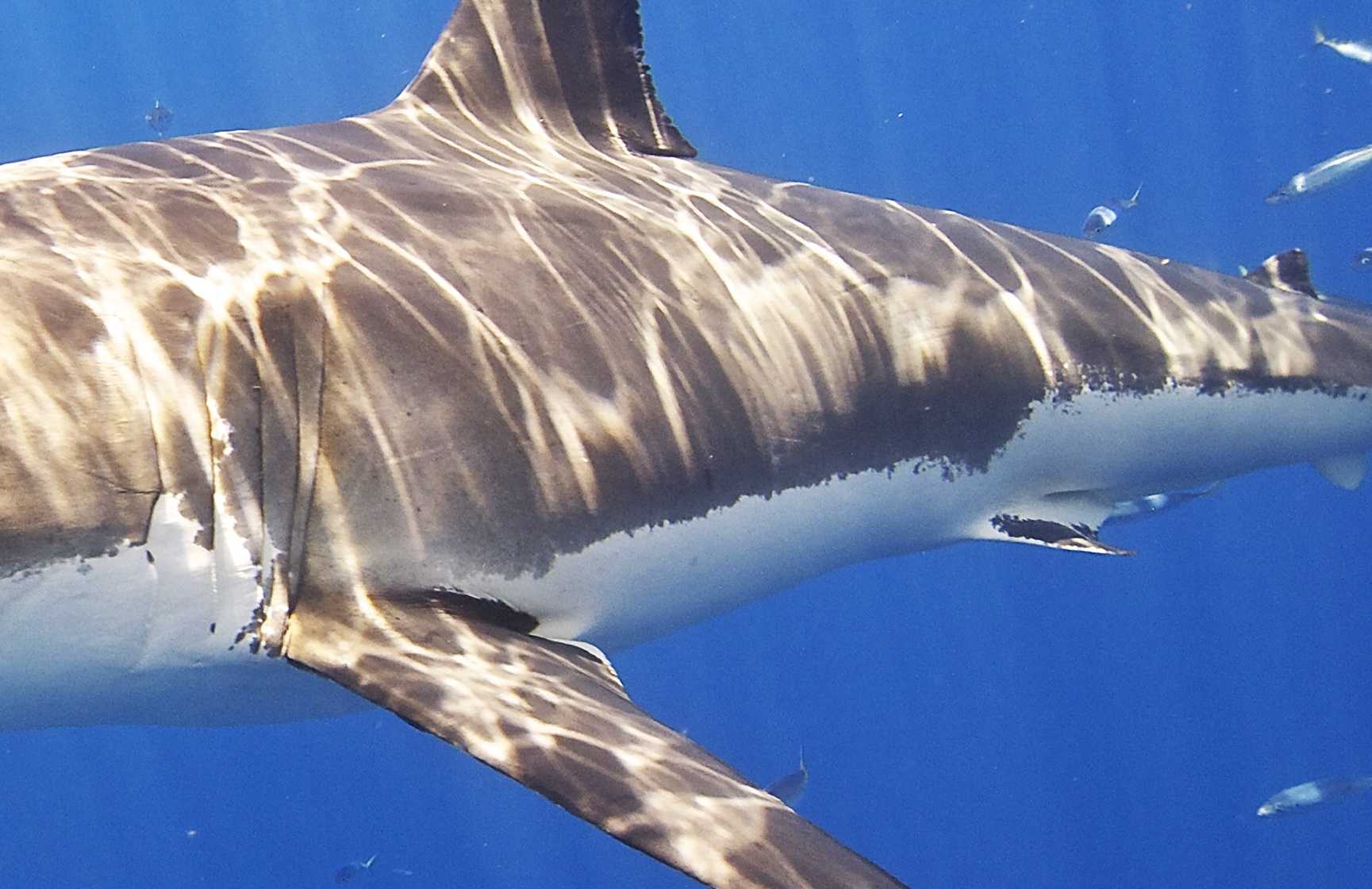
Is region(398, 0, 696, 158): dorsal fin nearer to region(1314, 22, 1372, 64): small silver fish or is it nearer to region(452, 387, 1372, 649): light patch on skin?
region(452, 387, 1372, 649): light patch on skin

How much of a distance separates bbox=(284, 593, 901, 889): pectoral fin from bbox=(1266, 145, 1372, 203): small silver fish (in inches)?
427

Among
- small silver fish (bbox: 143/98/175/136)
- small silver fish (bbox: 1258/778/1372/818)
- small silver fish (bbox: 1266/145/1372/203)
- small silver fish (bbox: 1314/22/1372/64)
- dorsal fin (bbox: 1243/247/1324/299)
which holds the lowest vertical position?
small silver fish (bbox: 1258/778/1372/818)

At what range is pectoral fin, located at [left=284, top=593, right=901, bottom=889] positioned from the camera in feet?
7.20

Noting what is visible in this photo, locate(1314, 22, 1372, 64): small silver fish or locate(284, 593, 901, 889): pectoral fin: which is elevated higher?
locate(1314, 22, 1372, 64): small silver fish

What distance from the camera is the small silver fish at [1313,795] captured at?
34.4ft

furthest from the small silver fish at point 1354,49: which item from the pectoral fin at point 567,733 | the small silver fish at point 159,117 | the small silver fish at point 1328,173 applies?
the small silver fish at point 159,117

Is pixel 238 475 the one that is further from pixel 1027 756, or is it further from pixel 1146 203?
pixel 1146 203

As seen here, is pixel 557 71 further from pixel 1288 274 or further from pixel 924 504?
pixel 1288 274

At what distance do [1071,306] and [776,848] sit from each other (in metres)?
2.92

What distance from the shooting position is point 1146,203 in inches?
2032

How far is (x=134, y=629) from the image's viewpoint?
2566mm

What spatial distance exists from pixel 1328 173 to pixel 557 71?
964 centimetres

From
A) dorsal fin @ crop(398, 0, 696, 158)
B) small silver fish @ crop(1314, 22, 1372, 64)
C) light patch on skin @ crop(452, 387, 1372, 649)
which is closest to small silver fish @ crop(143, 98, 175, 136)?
dorsal fin @ crop(398, 0, 696, 158)

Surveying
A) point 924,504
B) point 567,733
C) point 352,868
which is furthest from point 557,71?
point 352,868
